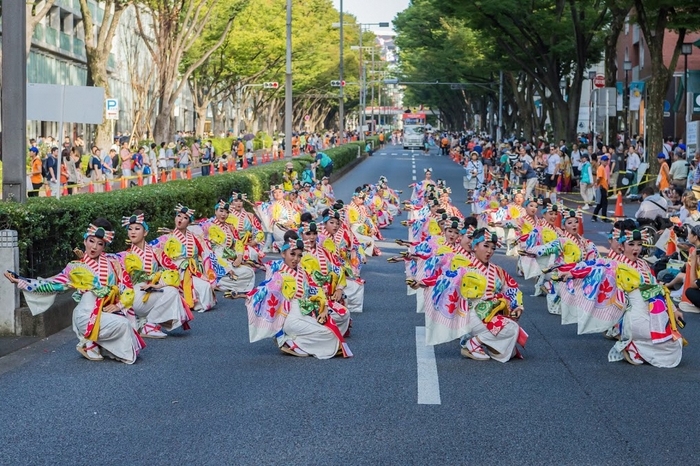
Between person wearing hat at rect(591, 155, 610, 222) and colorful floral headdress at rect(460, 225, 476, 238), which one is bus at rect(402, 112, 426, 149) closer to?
person wearing hat at rect(591, 155, 610, 222)

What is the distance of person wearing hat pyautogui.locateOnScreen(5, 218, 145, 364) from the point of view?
1005 centimetres

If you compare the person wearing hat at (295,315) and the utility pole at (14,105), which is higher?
the utility pole at (14,105)

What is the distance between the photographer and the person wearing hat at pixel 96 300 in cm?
1005

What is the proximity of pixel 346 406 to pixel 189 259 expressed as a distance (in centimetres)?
523

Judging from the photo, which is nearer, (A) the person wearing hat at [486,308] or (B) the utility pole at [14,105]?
(A) the person wearing hat at [486,308]

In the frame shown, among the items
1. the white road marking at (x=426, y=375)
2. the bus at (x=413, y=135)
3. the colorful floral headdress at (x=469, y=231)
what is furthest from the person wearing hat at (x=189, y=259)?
the bus at (x=413, y=135)

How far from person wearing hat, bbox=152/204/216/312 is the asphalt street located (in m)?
1.32

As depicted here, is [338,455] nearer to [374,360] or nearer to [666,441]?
[666,441]

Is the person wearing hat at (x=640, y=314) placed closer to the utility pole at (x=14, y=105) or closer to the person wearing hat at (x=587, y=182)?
the utility pole at (x=14, y=105)

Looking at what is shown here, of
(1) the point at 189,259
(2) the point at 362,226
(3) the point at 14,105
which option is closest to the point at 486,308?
(1) the point at 189,259

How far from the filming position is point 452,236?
1255cm

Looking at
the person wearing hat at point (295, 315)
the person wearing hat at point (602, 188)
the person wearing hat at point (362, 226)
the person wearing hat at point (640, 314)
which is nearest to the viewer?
the person wearing hat at point (640, 314)

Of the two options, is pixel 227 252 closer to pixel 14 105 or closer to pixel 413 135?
pixel 14 105

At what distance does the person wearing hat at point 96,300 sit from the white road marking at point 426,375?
258cm
